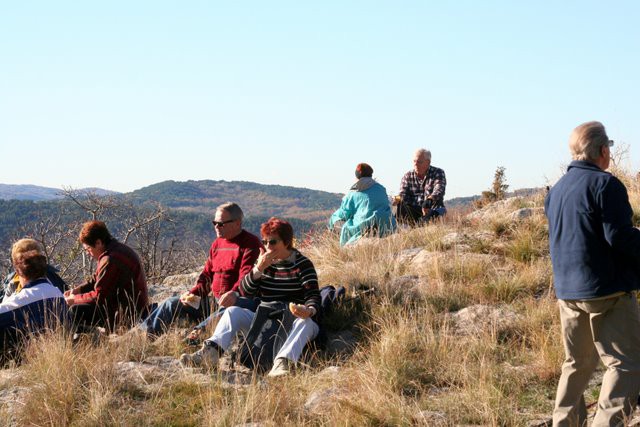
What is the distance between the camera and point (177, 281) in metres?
10.2

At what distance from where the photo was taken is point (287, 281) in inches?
250

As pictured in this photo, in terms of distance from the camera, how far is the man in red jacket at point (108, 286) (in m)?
6.94

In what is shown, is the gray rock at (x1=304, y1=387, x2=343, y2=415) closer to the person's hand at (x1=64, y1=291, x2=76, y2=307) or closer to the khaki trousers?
the khaki trousers

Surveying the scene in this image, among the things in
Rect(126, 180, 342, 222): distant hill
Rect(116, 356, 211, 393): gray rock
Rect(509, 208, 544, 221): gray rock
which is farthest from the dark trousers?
Rect(126, 180, 342, 222): distant hill

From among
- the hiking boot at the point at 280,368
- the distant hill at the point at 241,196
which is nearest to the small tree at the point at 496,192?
the hiking boot at the point at 280,368

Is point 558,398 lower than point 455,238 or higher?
lower

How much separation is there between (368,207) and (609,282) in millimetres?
6263

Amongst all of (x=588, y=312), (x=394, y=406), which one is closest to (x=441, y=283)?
(x=394, y=406)

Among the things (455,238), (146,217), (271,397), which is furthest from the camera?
(146,217)

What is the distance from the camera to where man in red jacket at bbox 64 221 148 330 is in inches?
273

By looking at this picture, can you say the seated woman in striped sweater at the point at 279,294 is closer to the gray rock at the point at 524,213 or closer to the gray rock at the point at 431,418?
the gray rock at the point at 431,418

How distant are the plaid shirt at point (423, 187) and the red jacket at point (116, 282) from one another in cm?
451

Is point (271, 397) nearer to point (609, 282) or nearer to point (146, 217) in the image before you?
point (609, 282)

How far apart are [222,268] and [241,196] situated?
16351cm
